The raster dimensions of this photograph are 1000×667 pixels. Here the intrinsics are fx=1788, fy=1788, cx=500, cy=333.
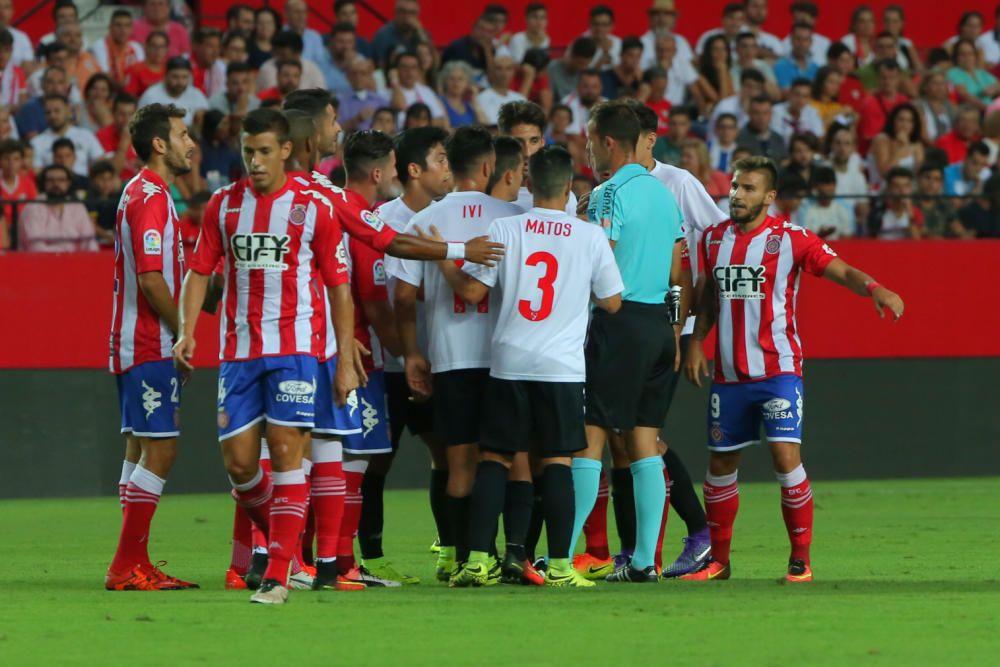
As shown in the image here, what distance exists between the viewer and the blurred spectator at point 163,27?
54.3 ft

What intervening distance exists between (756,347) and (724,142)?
310 inches

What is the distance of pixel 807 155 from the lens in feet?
50.3

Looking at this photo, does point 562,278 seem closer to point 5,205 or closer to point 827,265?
point 827,265

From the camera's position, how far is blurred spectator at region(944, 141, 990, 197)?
1584 cm

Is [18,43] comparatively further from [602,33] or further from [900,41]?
[900,41]

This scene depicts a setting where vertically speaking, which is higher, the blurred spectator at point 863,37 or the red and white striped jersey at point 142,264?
the blurred spectator at point 863,37

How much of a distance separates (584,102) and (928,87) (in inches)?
140

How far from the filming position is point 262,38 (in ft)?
54.0

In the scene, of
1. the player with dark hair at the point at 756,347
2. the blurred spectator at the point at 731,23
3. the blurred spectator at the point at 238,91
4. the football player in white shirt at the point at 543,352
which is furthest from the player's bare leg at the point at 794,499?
the blurred spectator at the point at 731,23

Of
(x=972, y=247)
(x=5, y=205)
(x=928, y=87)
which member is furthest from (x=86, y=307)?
(x=928, y=87)

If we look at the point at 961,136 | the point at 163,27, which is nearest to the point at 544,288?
the point at 163,27

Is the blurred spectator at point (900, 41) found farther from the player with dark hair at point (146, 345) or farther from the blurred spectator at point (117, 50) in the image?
the player with dark hair at point (146, 345)

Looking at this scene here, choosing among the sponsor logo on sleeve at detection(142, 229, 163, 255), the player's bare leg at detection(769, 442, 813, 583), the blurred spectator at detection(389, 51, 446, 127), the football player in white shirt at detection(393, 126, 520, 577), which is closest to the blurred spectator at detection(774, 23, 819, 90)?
the blurred spectator at detection(389, 51, 446, 127)

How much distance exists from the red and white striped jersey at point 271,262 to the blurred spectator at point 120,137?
24.9 feet
